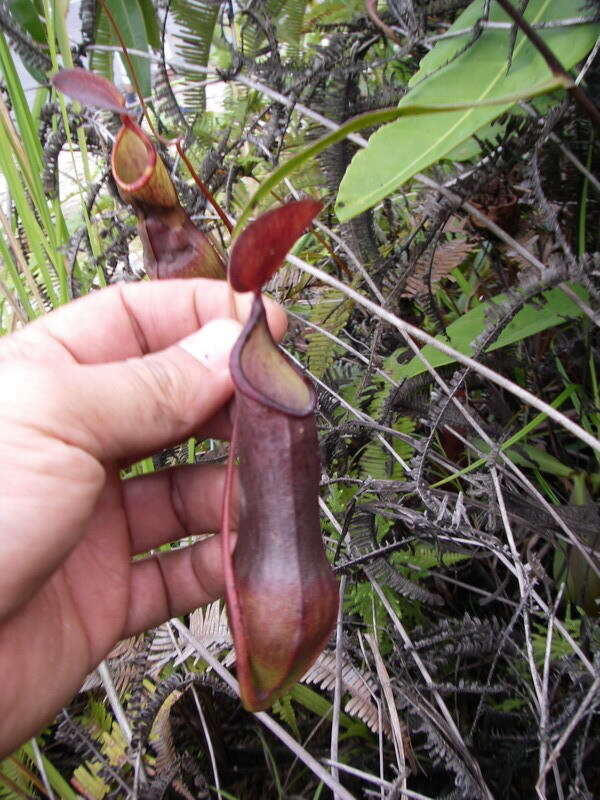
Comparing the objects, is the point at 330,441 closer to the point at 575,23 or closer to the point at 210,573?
the point at 210,573

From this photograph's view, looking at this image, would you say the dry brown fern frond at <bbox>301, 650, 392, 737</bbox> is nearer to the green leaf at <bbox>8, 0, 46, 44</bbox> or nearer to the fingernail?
the fingernail

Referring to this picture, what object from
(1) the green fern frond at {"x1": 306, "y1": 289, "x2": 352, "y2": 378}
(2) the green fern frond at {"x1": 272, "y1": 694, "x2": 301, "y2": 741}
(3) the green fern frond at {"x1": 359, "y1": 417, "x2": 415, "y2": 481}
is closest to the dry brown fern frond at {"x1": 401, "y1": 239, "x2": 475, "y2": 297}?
(1) the green fern frond at {"x1": 306, "y1": 289, "x2": 352, "y2": 378}

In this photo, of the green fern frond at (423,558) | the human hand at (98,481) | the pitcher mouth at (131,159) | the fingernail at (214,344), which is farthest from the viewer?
the green fern frond at (423,558)

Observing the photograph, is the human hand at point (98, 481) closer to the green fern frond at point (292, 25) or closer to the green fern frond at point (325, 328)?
the green fern frond at point (325, 328)

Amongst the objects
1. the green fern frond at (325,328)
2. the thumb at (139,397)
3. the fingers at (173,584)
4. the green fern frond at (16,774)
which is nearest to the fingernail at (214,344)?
the thumb at (139,397)

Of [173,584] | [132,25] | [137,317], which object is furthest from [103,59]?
[173,584]

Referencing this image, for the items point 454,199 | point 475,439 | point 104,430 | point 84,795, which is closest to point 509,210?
point 454,199
